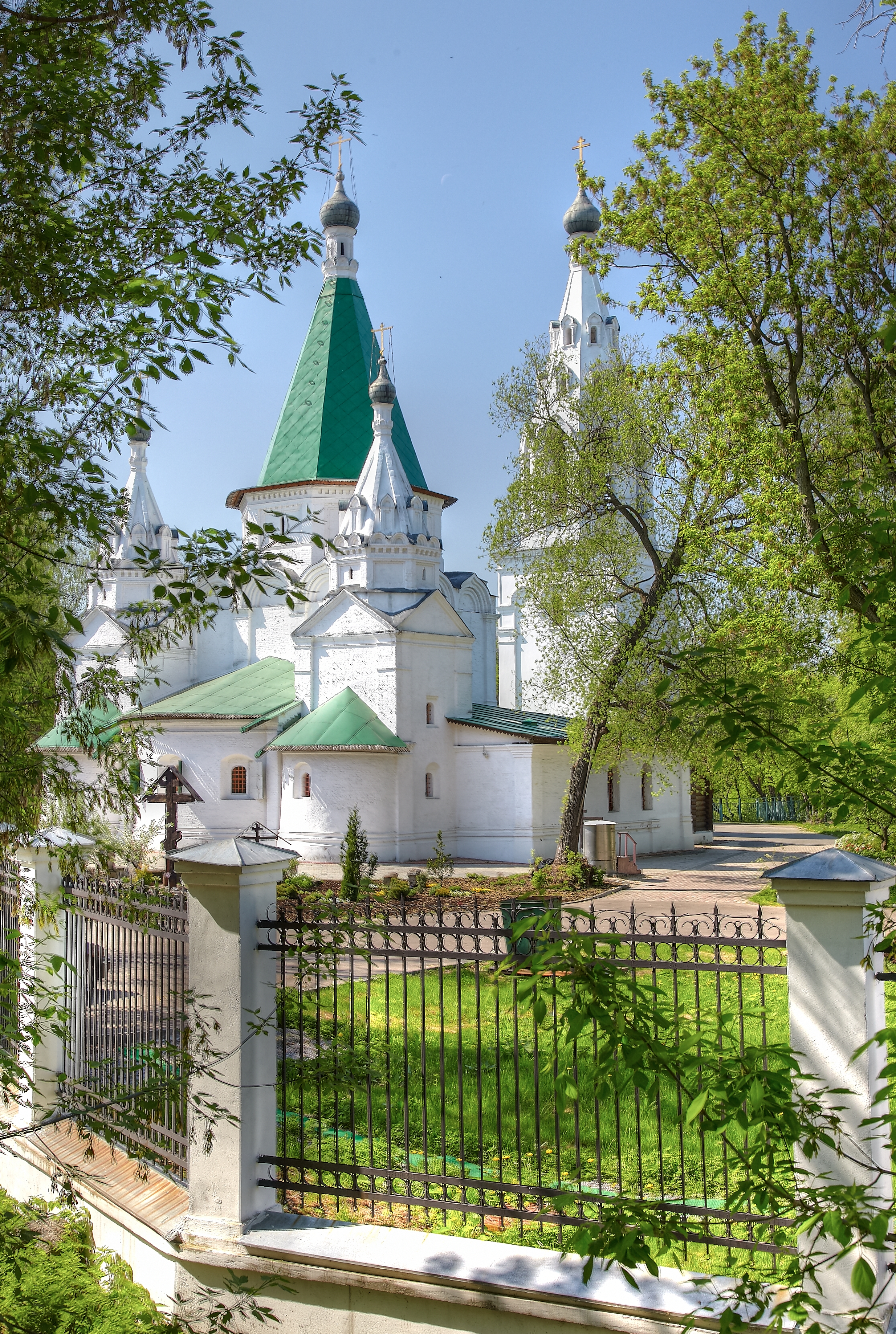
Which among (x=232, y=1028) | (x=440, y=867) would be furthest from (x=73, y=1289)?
(x=440, y=867)

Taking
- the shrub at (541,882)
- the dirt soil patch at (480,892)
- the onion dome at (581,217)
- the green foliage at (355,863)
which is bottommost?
the dirt soil patch at (480,892)

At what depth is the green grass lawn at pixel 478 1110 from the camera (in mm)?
4297

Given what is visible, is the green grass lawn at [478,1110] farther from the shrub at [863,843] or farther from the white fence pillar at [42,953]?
the shrub at [863,843]

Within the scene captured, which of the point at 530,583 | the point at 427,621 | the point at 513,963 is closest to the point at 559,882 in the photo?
the point at 530,583

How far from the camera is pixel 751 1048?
2.51m

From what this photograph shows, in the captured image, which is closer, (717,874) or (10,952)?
(10,952)

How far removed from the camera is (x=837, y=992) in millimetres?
3723

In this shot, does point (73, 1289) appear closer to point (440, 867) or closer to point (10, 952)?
point (10, 952)

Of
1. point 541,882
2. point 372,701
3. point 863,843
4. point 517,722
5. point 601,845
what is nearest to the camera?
point 863,843

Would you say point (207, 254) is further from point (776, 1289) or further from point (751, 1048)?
point (776, 1289)

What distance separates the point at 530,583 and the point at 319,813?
6.30m

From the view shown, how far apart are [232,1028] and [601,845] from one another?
52.1ft

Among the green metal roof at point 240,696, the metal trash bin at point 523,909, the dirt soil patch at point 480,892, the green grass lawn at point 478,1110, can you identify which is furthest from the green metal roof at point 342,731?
the green grass lawn at point 478,1110

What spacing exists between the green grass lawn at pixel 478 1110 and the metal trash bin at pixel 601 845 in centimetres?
1018
